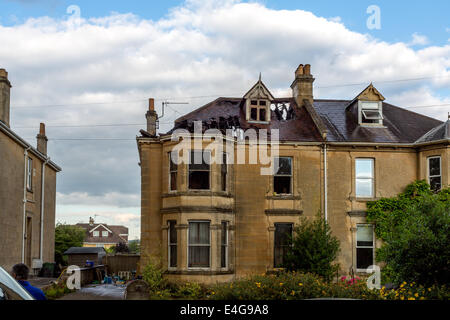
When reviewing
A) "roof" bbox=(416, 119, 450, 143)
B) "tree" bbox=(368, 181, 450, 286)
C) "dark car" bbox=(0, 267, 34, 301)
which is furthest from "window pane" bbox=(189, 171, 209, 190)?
"dark car" bbox=(0, 267, 34, 301)

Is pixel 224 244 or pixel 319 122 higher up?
pixel 319 122

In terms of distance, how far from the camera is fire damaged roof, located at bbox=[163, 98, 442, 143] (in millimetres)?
27641

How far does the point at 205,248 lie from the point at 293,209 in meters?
4.99

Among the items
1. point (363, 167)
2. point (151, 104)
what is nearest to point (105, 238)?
point (151, 104)

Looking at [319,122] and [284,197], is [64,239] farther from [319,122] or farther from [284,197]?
[319,122]

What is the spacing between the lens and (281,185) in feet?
89.7

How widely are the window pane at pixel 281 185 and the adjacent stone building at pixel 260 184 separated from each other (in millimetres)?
52

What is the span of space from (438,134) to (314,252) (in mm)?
9027

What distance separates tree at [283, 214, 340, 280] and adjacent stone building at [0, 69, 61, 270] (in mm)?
13870

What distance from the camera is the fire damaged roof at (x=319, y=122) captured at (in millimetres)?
27641

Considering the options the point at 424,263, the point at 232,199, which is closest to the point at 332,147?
the point at 232,199

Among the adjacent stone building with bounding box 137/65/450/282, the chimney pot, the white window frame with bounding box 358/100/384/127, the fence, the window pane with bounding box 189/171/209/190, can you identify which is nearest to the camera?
the adjacent stone building with bounding box 137/65/450/282

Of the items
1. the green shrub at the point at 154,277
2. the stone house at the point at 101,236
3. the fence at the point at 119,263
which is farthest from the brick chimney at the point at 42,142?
the stone house at the point at 101,236

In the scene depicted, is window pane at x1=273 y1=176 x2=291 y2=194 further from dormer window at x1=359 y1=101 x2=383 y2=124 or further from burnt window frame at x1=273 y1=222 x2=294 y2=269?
dormer window at x1=359 y1=101 x2=383 y2=124
